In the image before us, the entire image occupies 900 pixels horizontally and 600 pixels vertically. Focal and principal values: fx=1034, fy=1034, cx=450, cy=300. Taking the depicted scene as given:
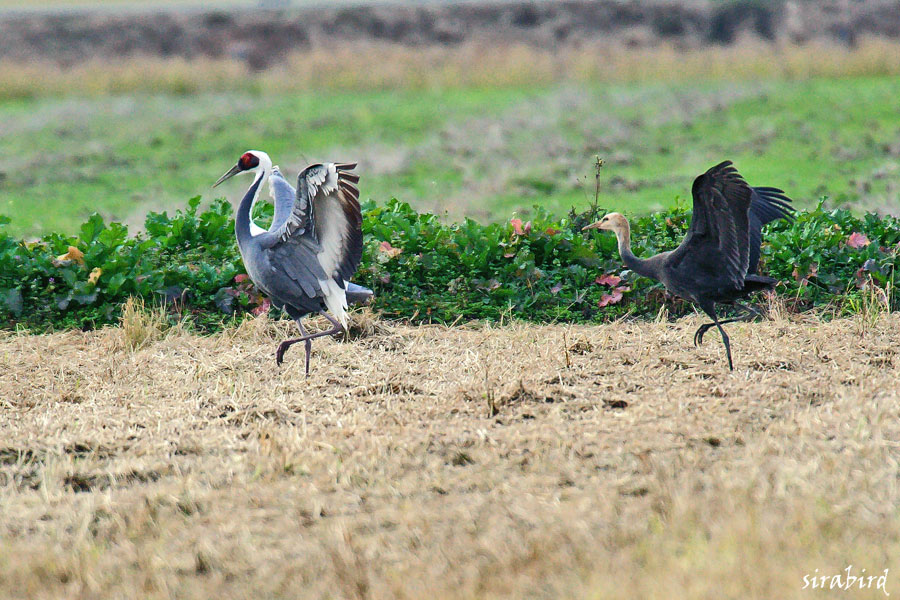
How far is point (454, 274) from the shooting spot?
721cm

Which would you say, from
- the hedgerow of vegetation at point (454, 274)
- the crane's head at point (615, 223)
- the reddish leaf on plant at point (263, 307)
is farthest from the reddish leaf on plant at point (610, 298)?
the reddish leaf on plant at point (263, 307)

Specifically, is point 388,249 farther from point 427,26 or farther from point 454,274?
point 427,26

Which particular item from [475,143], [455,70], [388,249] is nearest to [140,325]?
[388,249]

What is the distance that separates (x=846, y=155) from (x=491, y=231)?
7898 mm

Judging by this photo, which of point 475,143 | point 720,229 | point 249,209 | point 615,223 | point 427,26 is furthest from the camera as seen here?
point 427,26

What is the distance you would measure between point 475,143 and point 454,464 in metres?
11.0

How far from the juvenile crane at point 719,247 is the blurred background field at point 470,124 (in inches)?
134

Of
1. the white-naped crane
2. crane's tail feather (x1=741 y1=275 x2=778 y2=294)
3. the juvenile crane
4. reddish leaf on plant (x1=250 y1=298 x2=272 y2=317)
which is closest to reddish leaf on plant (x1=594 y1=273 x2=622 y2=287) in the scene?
the juvenile crane

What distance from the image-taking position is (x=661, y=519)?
385 centimetres

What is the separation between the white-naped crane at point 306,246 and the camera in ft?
17.4

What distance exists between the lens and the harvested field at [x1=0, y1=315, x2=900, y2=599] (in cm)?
354

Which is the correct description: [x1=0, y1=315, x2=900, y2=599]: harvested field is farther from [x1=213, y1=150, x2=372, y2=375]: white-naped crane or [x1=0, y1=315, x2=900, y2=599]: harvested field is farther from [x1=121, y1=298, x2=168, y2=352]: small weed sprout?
[x1=213, y1=150, x2=372, y2=375]: white-naped crane

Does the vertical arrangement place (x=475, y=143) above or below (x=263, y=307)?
above

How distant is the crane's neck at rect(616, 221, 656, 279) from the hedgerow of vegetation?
1.00 metres
